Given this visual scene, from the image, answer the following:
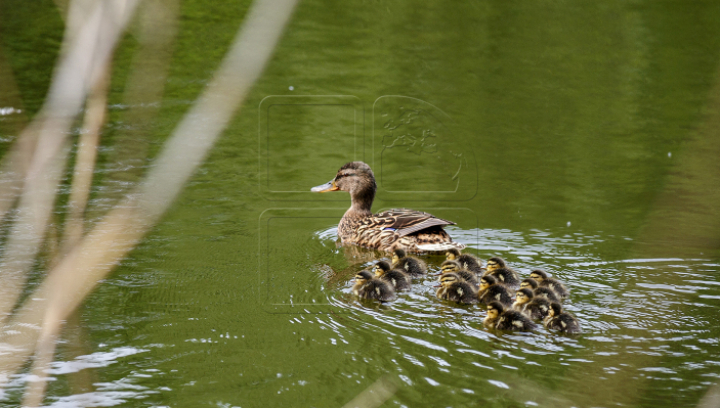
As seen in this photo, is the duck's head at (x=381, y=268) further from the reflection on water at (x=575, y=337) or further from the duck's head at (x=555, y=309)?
the duck's head at (x=555, y=309)

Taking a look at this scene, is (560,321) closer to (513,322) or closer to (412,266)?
(513,322)

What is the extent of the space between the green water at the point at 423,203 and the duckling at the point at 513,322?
5 centimetres

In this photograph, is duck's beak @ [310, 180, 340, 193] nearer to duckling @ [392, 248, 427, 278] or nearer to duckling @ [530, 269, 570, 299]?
duckling @ [392, 248, 427, 278]

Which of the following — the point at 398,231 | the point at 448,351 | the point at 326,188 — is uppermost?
the point at 326,188

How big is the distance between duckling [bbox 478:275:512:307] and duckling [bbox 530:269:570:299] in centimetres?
23

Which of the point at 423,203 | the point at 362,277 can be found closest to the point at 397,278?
the point at 362,277

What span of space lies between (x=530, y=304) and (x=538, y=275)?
43 cm

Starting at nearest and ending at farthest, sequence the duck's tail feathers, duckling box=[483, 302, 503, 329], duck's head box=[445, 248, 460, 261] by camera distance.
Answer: duckling box=[483, 302, 503, 329] < duck's head box=[445, 248, 460, 261] < the duck's tail feathers

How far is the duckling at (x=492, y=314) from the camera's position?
12.0 ft

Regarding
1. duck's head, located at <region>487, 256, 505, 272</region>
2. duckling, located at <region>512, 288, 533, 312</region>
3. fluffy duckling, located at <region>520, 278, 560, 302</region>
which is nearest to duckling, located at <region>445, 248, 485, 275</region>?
duck's head, located at <region>487, 256, 505, 272</region>

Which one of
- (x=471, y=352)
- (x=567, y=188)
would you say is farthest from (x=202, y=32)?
(x=471, y=352)

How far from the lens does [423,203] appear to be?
19.5 feet

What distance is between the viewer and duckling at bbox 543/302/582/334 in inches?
139

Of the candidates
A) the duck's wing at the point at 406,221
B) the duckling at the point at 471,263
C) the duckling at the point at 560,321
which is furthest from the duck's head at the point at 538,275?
the duck's wing at the point at 406,221
